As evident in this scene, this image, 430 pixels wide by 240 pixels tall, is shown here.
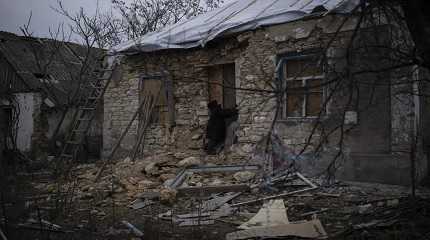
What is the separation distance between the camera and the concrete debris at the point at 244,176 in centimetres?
788

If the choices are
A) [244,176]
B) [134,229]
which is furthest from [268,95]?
[134,229]

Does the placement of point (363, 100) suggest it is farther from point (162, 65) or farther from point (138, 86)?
point (138, 86)

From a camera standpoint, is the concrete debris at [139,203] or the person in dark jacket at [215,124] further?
the person in dark jacket at [215,124]

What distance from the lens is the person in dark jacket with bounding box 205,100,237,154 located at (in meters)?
9.98

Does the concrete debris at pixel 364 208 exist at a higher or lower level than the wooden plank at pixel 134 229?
higher

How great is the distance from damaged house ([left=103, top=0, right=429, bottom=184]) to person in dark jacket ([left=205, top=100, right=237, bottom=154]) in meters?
0.17

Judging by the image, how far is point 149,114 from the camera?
35.3ft

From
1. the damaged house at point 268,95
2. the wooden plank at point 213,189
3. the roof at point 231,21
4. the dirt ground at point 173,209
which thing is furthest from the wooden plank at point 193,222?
the roof at point 231,21

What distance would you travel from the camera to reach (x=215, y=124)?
10.0 meters

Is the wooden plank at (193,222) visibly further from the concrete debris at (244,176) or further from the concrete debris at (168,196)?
the concrete debris at (244,176)

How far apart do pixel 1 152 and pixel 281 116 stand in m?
5.50

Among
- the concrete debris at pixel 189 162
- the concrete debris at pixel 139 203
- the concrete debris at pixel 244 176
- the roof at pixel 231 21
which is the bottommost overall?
the concrete debris at pixel 139 203

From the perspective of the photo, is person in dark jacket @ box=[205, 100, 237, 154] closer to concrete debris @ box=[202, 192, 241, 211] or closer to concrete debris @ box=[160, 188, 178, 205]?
concrete debris @ box=[202, 192, 241, 211]

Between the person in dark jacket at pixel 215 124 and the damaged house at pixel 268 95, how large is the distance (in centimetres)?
17
